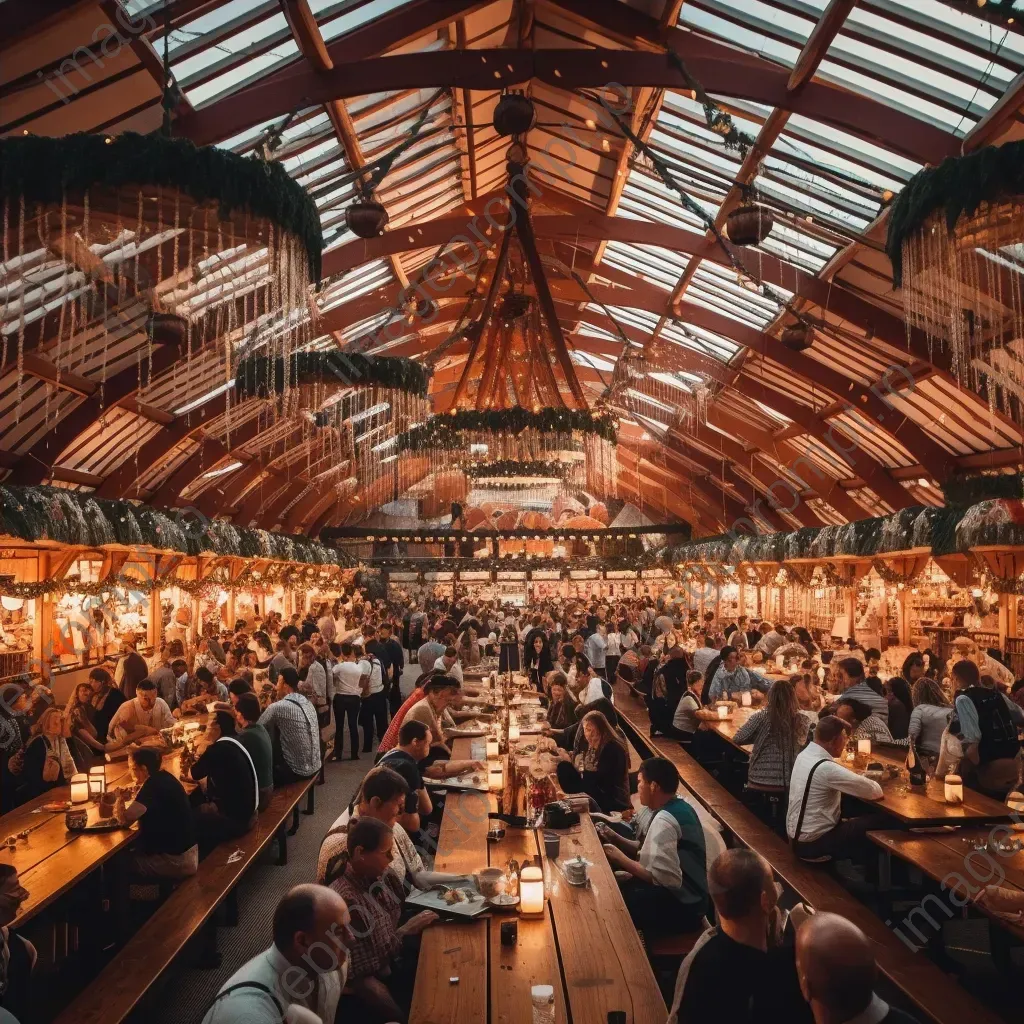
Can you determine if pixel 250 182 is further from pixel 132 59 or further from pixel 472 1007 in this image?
pixel 132 59

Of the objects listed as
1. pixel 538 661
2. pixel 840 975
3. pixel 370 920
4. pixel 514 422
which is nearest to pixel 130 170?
pixel 370 920

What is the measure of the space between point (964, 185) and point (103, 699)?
809cm

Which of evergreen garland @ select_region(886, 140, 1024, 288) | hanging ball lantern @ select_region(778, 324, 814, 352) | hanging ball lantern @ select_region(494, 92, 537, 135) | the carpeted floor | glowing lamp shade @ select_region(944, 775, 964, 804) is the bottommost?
the carpeted floor

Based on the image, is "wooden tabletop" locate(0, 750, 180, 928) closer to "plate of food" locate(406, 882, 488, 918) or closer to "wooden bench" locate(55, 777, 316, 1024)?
"wooden bench" locate(55, 777, 316, 1024)

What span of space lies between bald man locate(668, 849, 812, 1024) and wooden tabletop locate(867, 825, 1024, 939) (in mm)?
1389

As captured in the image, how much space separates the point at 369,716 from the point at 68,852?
6197 mm

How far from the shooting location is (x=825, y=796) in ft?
17.5

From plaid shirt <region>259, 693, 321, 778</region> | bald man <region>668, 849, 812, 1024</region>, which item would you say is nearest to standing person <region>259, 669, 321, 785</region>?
plaid shirt <region>259, 693, 321, 778</region>

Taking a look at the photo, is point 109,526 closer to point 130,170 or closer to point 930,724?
point 130,170

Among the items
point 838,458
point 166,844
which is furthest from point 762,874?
point 838,458

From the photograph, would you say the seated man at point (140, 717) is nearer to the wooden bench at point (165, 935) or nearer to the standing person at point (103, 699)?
the standing person at point (103, 699)

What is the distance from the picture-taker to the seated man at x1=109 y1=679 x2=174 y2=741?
299 inches

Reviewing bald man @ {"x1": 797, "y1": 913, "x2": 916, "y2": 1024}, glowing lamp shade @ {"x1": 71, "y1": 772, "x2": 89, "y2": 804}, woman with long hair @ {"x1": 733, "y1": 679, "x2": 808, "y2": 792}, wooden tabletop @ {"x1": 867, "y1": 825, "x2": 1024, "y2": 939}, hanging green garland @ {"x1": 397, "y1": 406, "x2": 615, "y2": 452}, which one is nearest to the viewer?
bald man @ {"x1": 797, "y1": 913, "x2": 916, "y2": 1024}

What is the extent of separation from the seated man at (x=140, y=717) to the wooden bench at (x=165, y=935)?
178 cm
